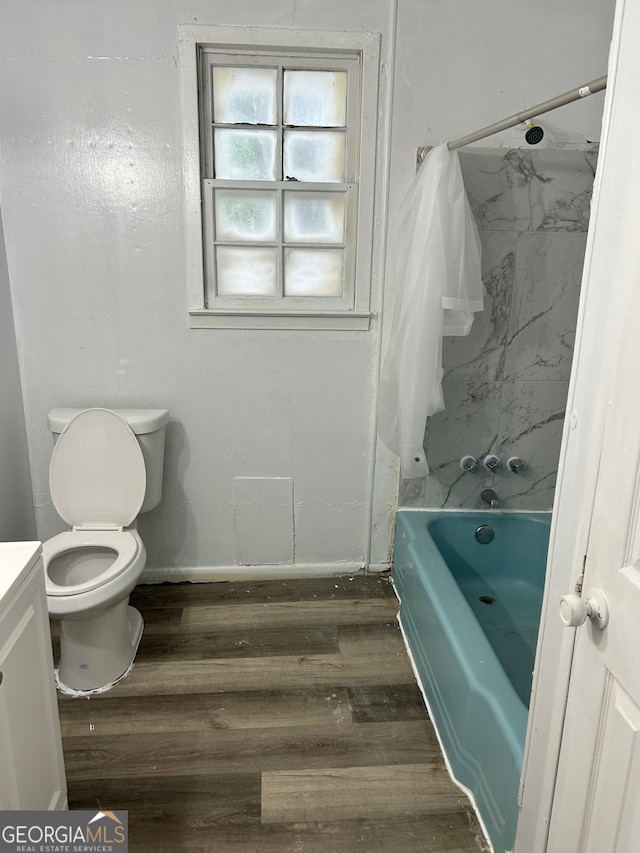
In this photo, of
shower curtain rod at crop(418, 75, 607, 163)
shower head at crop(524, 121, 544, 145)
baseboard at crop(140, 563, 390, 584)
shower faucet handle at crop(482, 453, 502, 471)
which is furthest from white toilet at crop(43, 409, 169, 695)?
shower head at crop(524, 121, 544, 145)

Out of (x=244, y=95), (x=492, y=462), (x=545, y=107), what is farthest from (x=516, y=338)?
(x=244, y=95)

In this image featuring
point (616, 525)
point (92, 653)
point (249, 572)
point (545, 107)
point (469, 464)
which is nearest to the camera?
point (616, 525)

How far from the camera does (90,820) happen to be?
1.16 metres

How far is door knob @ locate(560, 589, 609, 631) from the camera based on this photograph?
3.08 feet

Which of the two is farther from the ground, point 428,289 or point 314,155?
point 314,155

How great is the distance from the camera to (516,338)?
2.42 meters

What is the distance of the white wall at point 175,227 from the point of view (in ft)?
6.97

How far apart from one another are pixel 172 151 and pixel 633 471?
2003mm

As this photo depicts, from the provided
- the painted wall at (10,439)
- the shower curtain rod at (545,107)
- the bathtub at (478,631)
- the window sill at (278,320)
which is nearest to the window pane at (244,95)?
the shower curtain rod at (545,107)

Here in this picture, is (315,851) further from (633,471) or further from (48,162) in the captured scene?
(48,162)

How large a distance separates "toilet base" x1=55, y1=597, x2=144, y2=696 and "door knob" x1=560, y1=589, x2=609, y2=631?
1500 mm

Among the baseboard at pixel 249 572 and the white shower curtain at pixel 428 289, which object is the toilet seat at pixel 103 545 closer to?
the baseboard at pixel 249 572

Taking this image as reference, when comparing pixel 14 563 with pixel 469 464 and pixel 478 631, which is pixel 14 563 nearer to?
pixel 478 631

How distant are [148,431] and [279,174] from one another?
1.12 m
